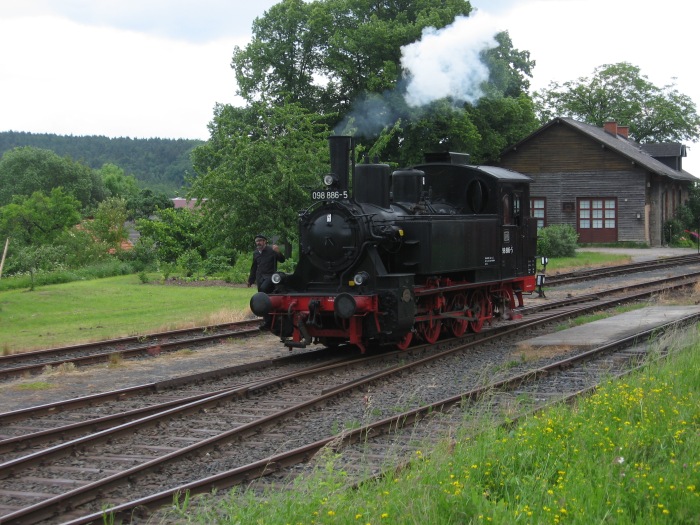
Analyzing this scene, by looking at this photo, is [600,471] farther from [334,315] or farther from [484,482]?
[334,315]

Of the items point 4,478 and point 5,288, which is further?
point 5,288

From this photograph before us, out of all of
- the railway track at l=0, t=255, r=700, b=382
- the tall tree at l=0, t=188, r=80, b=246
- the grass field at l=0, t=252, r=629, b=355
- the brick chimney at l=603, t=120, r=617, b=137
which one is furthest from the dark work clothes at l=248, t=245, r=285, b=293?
the brick chimney at l=603, t=120, r=617, b=137

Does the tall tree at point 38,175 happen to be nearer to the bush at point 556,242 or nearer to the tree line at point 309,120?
the tree line at point 309,120

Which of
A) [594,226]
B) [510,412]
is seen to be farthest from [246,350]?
[594,226]

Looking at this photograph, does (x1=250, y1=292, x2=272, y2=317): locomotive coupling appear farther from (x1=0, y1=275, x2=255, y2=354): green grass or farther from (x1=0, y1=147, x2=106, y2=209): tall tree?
(x1=0, y1=147, x2=106, y2=209): tall tree

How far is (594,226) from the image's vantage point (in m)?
45.3

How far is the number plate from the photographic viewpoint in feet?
43.2

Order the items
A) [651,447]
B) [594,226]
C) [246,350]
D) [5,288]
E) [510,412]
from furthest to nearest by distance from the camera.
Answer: [594,226], [5,288], [246,350], [510,412], [651,447]

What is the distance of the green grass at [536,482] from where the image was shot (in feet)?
17.2

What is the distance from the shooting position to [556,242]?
1425 inches

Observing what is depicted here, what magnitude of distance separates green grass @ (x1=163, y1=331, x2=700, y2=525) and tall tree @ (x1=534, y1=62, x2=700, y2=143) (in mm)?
66784

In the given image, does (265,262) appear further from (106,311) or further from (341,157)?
(106,311)

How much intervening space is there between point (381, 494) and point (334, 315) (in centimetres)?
698

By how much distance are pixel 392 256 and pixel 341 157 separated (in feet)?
5.81
